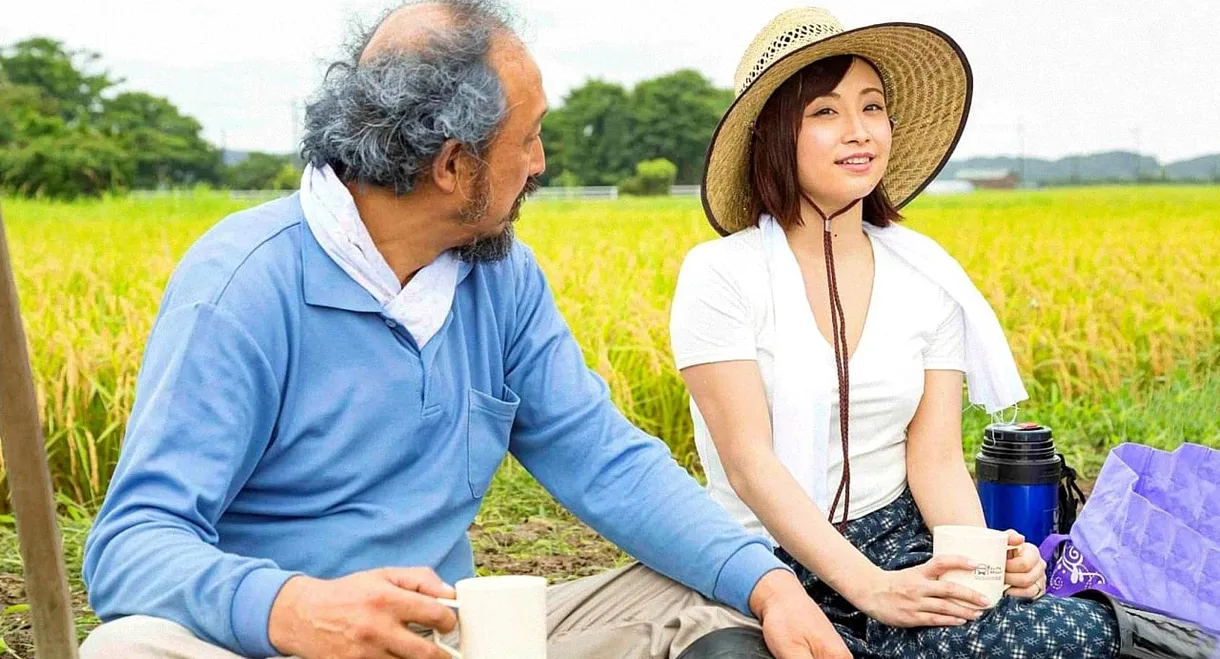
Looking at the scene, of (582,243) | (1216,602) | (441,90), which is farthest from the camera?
(582,243)

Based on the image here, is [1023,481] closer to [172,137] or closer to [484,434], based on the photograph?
[484,434]

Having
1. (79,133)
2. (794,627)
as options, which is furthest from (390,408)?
(79,133)

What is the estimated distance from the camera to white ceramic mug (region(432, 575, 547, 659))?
5.28 feet

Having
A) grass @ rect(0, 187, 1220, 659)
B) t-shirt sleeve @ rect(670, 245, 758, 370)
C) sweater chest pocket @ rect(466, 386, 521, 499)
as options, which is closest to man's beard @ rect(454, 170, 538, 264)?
sweater chest pocket @ rect(466, 386, 521, 499)

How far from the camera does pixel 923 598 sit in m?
2.28

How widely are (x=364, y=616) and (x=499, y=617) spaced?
158mm

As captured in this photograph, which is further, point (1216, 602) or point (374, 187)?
point (1216, 602)

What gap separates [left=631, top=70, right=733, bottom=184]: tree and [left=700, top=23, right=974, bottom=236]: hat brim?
4718 cm

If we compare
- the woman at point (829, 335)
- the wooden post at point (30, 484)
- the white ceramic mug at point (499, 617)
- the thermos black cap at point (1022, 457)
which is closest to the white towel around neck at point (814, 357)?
the woman at point (829, 335)

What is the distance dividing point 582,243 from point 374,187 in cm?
750

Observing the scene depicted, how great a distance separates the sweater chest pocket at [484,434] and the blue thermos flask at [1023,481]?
4.36 ft

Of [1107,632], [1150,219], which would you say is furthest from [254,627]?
[1150,219]

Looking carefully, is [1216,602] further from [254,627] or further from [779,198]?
[254,627]

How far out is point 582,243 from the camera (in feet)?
31.4
